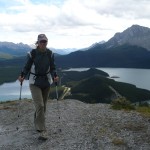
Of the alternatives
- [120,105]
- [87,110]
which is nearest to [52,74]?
[87,110]

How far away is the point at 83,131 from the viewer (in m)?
15.0

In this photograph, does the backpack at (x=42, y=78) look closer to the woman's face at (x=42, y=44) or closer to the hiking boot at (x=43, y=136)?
the woman's face at (x=42, y=44)

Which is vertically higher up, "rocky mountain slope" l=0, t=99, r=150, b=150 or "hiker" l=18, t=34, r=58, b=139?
"hiker" l=18, t=34, r=58, b=139

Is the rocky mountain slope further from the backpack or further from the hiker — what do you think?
the backpack

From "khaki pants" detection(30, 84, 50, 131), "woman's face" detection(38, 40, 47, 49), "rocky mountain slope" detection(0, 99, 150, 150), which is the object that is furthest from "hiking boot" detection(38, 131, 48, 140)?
"woman's face" detection(38, 40, 47, 49)

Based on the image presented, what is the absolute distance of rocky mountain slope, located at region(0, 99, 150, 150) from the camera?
1298 cm

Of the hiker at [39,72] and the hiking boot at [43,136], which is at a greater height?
the hiker at [39,72]

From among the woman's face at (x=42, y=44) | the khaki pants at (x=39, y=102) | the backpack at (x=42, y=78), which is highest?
the woman's face at (x=42, y=44)

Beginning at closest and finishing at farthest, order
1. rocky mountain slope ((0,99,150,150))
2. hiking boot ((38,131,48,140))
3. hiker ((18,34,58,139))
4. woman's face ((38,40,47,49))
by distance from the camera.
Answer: rocky mountain slope ((0,99,150,150)), woman's face ((38,40,47,49)), hiker ((18,34,58,139)), hiking boot ((38,131,48,140))

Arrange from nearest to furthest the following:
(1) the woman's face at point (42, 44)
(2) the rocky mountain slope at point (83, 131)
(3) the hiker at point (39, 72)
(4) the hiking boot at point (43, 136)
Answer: (2) the rocky mountain slope at point (83, 131)
(1) the woman's face at point (42, 44)
(3) the hiker at point (39, 72)
(4) the hiking boot at point (43, 136)

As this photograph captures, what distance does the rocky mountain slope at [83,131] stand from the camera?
1298 centimetres

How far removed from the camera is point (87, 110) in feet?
68.8

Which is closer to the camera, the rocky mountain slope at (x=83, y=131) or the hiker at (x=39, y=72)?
the rocky mountain slope at (x=83, y=131)

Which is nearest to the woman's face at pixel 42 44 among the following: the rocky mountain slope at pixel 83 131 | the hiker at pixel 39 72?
the hiker at pixel 39 72
